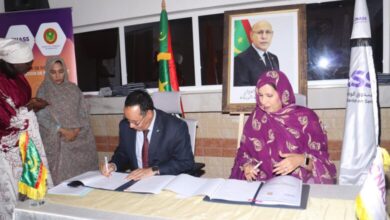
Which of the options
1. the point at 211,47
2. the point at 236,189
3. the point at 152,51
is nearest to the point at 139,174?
the point at 236,189

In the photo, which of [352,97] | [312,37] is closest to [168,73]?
[312,37]

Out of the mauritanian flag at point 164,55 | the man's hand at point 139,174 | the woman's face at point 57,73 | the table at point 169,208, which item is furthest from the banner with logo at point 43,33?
the table at point 169,208

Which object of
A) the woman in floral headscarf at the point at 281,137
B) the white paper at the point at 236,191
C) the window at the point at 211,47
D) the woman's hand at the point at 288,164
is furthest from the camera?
the window at the point at 211,47

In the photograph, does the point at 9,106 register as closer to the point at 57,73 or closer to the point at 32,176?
the point at 57,73

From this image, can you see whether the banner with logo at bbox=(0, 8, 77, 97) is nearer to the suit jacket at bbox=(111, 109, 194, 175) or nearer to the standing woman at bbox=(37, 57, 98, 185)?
the standing woman at bbox=(37, 57, 98, 185)

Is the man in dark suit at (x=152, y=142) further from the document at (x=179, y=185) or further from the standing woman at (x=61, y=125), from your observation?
the standing woman at (x=61, y=125)

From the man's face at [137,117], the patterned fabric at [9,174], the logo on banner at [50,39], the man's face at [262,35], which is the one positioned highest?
the logo on banner at [50,39]

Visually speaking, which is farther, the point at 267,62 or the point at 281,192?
the point at 267,62

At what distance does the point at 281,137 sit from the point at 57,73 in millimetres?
2385

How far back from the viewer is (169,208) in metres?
1.43

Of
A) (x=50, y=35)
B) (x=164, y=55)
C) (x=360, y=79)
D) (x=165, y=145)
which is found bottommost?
(x=165, y=145)

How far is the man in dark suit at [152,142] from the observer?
215 cm

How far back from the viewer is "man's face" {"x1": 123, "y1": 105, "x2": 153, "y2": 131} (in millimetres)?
2076

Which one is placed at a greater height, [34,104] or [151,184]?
[34,104]
